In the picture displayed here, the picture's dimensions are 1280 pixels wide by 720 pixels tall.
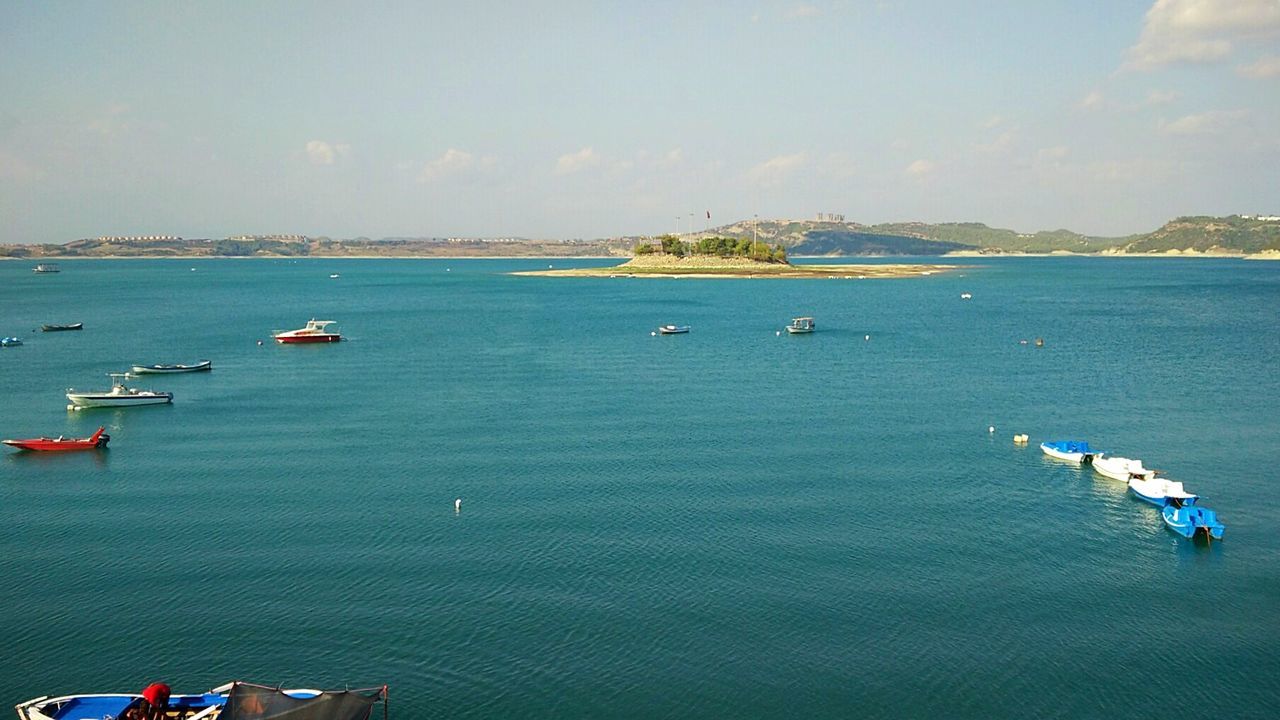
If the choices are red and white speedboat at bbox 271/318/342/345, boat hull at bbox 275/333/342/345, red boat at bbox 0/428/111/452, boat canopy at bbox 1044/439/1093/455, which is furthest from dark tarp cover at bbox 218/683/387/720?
boat hull at bbox 275/333/342/345

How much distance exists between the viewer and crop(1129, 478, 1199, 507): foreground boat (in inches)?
1411

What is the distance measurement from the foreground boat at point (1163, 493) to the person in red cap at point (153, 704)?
115 feet

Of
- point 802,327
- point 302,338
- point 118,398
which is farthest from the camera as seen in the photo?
point 802,327

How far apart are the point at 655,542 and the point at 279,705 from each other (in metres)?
15.1

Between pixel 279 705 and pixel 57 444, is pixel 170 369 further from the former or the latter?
pixel 279 705

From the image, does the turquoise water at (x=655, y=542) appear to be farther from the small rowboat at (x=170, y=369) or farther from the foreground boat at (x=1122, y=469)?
the small rowboat at (x=170, y=369)

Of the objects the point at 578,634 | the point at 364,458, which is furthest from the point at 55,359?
the point at 578,634

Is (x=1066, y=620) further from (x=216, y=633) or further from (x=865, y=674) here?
(x=216, y=633)

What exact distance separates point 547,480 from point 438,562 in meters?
9.54

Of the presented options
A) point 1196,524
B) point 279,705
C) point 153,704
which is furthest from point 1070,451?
point 153,704

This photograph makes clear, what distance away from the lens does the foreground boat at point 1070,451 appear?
43.0 meters

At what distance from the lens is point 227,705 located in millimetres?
19453

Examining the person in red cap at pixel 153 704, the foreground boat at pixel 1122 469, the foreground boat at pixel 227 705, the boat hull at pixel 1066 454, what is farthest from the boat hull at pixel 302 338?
the person in red cap at pixel 153 704

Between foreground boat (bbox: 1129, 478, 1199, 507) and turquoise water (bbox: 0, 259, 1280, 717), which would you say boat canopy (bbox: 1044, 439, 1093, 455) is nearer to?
turquoise water (bbox: 0, 259, 1280, 717)
